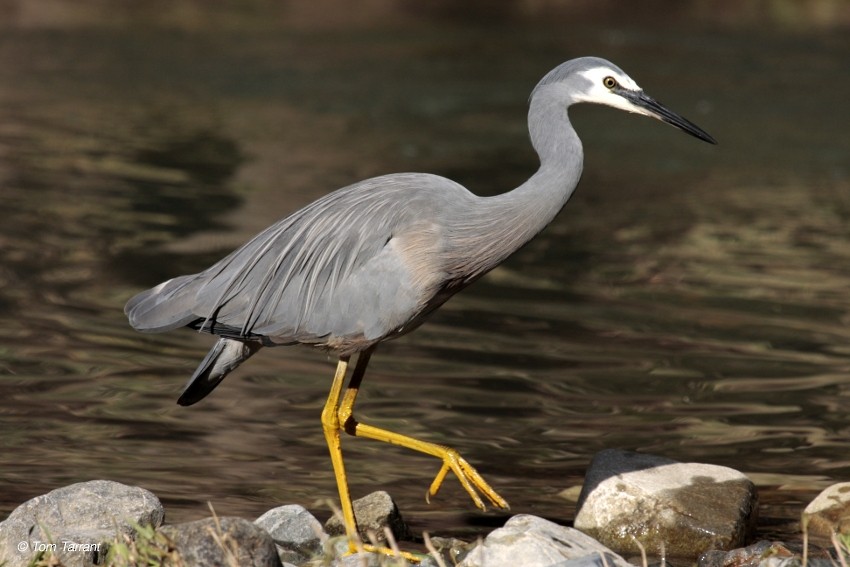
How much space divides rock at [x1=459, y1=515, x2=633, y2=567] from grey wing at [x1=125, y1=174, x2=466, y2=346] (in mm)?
1165

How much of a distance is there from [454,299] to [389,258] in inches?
177

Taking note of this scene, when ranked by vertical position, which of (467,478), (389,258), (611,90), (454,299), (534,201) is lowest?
(454,299)

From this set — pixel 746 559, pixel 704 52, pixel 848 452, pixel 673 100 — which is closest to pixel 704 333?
pixel 848 452

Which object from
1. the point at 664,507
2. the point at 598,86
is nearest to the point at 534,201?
the point at 598,86

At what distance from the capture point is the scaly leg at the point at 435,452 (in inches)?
246

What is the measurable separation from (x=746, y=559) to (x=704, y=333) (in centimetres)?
418

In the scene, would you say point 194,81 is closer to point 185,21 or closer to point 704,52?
point 185,21

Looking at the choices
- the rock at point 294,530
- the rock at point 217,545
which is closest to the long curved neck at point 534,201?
the rock at point 294,530

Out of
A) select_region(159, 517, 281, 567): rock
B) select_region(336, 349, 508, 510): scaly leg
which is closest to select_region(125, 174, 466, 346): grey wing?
select_region(336, 349, 508, 510): scaly leg

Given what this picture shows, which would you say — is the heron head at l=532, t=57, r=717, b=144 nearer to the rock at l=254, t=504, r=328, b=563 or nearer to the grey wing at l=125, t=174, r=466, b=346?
the grey wing at l=125, t=174, r=466, b=346

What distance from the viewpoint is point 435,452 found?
20.9ft

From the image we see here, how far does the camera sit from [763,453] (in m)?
7.58

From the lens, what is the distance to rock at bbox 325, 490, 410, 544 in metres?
6.23

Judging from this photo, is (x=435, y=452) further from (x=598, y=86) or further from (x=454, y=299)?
(x=454, y=299)
